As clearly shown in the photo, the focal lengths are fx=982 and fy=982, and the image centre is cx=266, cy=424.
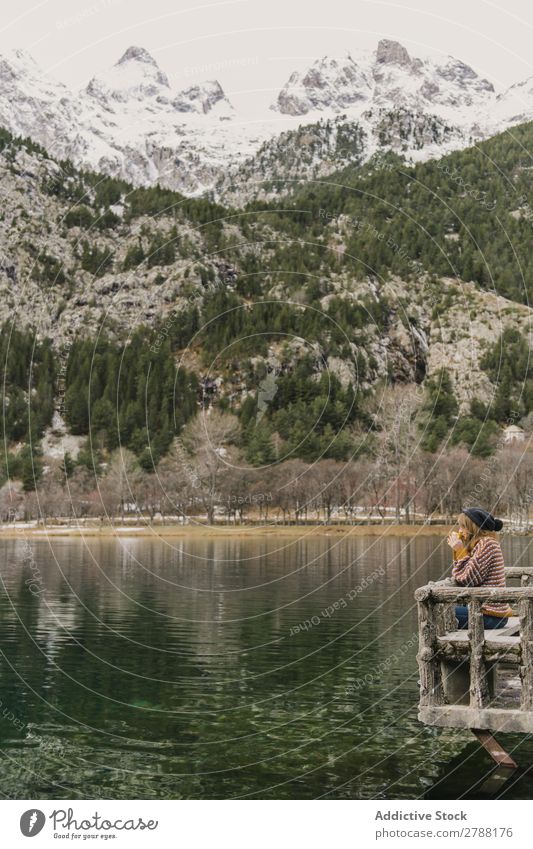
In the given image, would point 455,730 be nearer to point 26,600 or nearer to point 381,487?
point 26,600

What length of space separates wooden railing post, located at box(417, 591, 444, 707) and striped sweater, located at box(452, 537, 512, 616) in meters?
1.01

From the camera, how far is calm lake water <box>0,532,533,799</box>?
53.7 feet

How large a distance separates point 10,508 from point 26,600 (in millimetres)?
95205

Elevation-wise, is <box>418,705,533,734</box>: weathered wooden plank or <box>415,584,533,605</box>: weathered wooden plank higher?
<box>415,584,533,605</box>: weathered wooden plank

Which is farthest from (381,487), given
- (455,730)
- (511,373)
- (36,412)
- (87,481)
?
(455,730)

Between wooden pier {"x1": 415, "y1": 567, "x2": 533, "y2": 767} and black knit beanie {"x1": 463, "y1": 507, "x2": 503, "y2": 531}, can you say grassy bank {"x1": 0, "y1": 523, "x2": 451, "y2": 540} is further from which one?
wooden pier {"x1": 415, "y1": 567, "x2": 533, "y2": 767}

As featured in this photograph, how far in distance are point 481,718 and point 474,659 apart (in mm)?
839

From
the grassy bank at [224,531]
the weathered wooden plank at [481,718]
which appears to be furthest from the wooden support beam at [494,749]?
the grassy bank at [224,531]

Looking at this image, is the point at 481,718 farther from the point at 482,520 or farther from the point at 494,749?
the point at 482,520

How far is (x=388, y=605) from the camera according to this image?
40.4 m

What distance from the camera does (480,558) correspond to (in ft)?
48.6

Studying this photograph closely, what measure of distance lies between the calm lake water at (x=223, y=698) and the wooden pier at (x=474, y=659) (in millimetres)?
1988

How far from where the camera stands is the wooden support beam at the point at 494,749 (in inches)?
608

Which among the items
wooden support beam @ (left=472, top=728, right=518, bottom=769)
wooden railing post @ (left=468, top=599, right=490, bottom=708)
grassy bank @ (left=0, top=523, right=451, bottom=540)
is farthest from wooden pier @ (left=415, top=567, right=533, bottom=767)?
grassy bank @ (left=0, top=523, right=451, bottom=540)
